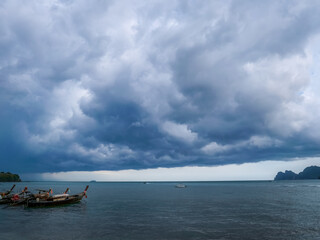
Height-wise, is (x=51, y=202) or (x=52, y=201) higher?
(x=52, y=201)

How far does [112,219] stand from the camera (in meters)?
47.4

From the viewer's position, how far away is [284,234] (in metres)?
34.8

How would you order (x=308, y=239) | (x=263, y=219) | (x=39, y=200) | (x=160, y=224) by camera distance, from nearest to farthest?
(x=308, y=239) < (x=160, y=224) < (x=263, y=219) < (x=39, y=200)

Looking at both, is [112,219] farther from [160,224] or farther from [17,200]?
[17,200]

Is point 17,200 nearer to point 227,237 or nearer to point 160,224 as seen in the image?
point 160,224

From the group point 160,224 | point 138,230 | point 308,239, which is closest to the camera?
point 308,239

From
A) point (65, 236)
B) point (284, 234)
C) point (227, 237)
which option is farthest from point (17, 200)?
point (284, 234)

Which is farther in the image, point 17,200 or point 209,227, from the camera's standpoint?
point 17,200

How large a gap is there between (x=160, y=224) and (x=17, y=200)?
5100 centimetres

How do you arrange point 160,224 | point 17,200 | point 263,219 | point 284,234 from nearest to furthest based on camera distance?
point 284,234, point 160,224, point 263,219, point 17,200

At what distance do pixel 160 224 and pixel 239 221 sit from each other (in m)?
14.3

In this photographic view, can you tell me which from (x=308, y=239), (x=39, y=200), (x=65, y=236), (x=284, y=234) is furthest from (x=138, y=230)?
(x=39, y=200)

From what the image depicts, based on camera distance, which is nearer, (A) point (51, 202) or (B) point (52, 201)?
(A) point (51, 202)

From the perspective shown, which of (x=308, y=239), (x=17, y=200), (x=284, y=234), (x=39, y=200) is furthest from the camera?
(x=17, y=200)
